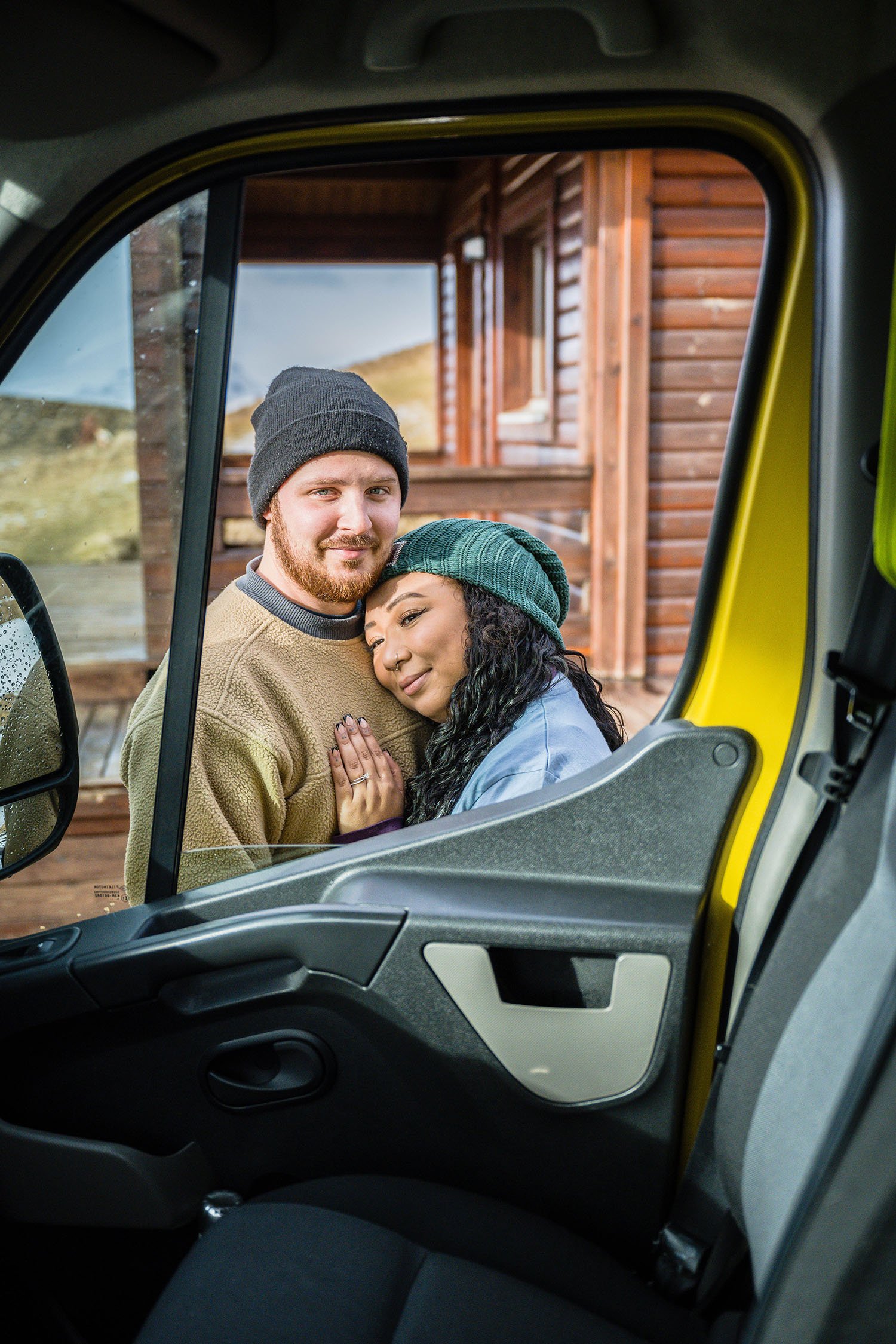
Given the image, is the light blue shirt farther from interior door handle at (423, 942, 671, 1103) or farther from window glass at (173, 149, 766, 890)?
interior door handle at (423, 942, 671, 1103)

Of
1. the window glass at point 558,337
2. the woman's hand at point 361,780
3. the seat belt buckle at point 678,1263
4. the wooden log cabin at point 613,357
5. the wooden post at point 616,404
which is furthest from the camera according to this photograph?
the wooden post at point 616,404

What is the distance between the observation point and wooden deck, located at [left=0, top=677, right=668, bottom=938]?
4.26ft

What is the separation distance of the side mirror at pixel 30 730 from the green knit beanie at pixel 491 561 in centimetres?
43

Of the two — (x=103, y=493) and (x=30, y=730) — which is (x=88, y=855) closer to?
(x=30, y=730)

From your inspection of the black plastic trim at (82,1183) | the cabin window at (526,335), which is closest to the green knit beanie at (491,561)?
the black plastic trim at (82,1183)

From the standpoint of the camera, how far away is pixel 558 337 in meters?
5.44

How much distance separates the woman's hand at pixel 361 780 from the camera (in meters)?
1.36

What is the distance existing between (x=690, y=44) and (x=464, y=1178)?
48.0 inches

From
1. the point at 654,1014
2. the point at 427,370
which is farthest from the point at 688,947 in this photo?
the point at 427,370

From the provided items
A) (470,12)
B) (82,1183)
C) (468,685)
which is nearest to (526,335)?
(468,685)

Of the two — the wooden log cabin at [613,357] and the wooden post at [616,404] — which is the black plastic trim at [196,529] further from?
the wooden post at [616,404]

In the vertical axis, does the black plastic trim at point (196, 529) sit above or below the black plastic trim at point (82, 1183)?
above

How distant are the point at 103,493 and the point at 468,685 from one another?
530mm

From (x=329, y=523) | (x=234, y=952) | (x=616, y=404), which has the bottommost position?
(x=234, y=952)
